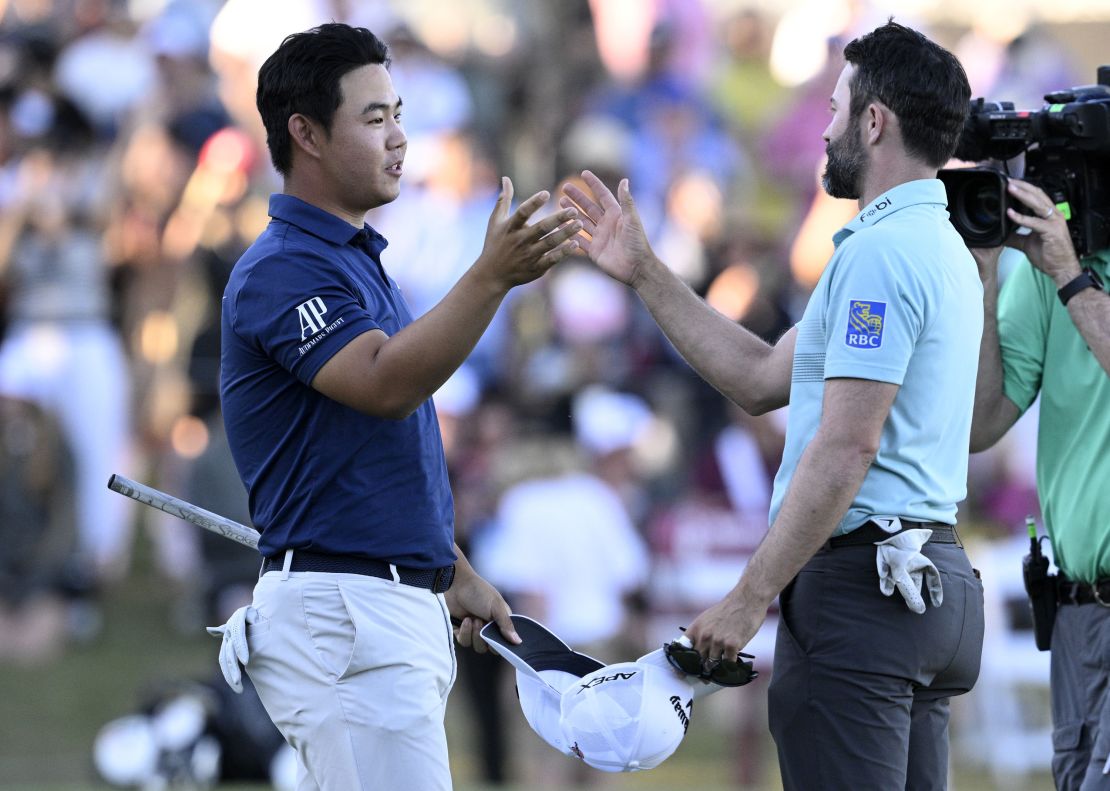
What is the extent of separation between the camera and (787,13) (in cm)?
1454

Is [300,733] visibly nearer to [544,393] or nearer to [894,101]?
[894,101]

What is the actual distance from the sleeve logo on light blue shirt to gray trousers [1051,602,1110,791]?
1.19 metres

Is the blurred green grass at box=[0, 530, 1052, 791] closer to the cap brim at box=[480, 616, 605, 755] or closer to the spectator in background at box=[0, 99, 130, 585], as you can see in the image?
the spectator in background at box=[0, 99, 130, 585]

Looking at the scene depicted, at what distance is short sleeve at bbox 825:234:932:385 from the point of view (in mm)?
3926

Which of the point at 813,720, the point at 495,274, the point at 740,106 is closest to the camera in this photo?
the point at 495,274

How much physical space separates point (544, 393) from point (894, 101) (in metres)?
7.08

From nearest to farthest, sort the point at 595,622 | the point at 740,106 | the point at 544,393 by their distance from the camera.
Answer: the point at 595,622 < the point at 544,393 < the point at 740,106

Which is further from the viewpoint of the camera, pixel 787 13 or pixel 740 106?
pixel 787 13

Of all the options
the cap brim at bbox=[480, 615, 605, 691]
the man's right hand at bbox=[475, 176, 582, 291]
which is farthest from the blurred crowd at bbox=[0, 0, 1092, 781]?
the man's right hand at bbox=[475, 176, 582, 291]

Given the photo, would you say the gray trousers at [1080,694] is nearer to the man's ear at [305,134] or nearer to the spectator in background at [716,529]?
the man's ear at [305,134]

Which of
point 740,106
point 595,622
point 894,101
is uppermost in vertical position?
point 740,106

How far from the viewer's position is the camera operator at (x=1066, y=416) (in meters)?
4.52

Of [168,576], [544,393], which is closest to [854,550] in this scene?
[544,393]

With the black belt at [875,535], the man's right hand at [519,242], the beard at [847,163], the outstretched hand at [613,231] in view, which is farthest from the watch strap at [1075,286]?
the man's right hand at [519,242]
